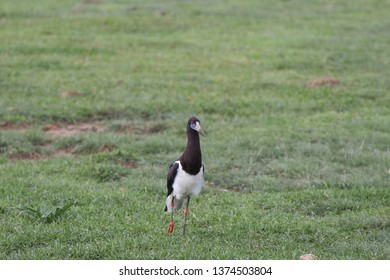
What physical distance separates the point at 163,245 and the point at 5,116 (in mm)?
6139

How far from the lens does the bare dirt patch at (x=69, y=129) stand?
461 inches

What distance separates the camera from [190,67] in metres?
16.0

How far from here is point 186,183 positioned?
7.07 meters

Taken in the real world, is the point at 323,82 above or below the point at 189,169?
below

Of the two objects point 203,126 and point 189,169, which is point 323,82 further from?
point 189,169

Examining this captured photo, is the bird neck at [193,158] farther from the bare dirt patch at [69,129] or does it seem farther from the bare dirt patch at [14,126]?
the bare dirt patch at [14,126]

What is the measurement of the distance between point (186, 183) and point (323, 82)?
8069 millimetres

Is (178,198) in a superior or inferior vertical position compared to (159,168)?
superior

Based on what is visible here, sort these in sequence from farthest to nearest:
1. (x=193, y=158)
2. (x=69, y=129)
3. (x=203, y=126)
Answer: (x=203, y=126)
(x=69, y=129)
(x=193, y=158)

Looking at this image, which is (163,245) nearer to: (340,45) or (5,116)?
(5,116)

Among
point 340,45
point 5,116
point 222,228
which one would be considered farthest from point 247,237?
point 340,45

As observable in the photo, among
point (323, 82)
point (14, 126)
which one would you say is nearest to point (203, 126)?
point (14, 126)

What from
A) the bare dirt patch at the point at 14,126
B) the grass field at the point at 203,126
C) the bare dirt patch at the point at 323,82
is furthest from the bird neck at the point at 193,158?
the bare dirt patch at the point at 323,82

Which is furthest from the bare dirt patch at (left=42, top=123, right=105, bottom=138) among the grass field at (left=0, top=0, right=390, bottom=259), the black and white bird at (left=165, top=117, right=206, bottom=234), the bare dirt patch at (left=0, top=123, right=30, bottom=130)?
the black and white bird at (left=165, top=117, right=206, bottom=234)
